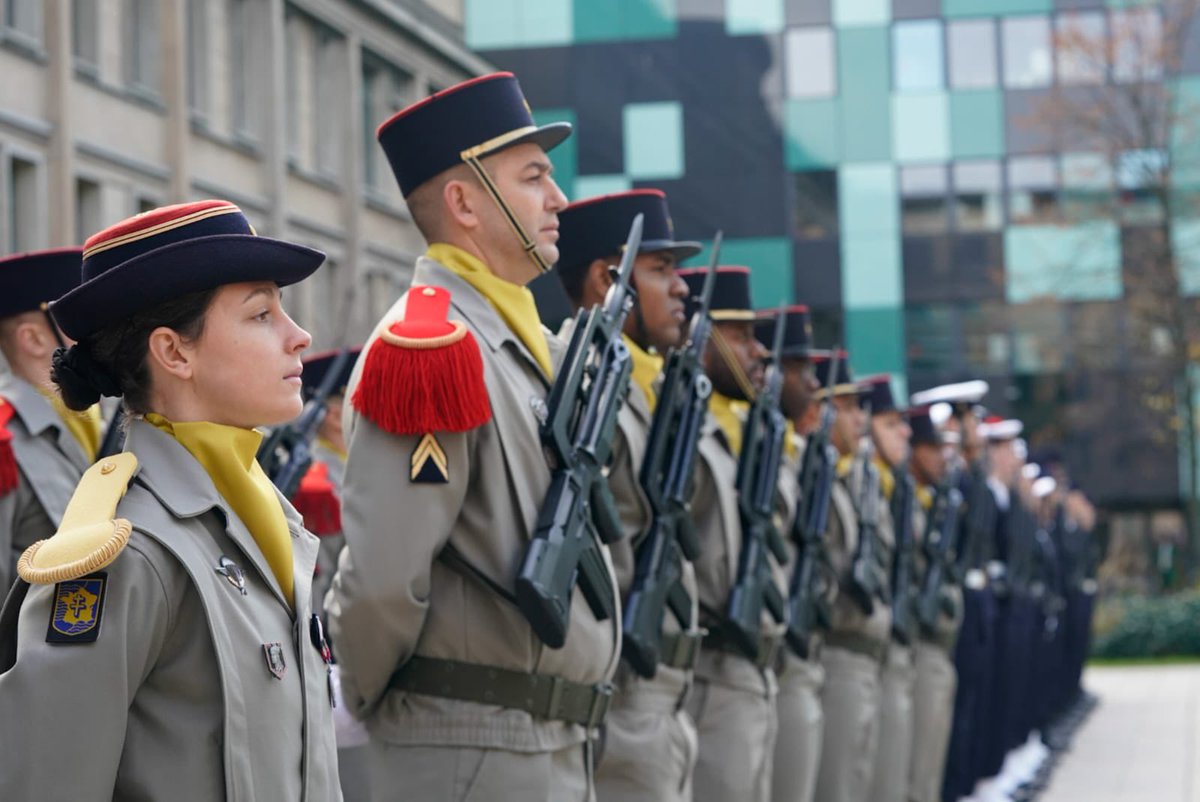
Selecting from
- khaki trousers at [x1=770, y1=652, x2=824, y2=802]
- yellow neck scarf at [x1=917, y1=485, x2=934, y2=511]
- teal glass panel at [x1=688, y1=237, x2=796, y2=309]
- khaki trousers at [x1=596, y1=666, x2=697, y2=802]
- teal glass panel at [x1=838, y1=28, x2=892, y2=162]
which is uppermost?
teal glass panel at [x1=838, y1=28, x2=892, y2=162]

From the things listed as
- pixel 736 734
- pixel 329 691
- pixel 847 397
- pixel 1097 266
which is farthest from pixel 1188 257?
pixel 329 691

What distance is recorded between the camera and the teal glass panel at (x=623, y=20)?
109ft

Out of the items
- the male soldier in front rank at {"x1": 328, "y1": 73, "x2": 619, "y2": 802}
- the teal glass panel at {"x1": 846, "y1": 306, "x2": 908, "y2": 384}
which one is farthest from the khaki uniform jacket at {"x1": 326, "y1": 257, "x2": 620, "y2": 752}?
the teal glass panel at {"x1": 846, "y1": 306, "x2": 908, "y2": 384}

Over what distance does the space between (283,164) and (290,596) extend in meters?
23.1

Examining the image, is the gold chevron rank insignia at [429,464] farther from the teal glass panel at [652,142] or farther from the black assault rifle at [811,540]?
the teal glass panel at [652,142]

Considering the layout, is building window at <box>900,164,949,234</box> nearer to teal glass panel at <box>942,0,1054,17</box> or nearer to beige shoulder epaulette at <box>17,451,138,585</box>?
teal glass panel at <box>942,0,1054,17</box>

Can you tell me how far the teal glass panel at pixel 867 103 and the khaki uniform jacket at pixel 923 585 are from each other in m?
25.0

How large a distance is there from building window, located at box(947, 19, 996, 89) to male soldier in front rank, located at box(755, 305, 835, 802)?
28163 mm

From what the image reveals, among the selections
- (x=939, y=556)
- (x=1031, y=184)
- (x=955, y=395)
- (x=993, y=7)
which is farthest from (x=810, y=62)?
(x=939, y=556)

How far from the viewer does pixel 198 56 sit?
80.2ft

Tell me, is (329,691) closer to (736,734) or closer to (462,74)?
(736,734)

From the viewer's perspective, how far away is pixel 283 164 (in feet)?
84.7

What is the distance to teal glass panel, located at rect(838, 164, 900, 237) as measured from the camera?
3556 centimetres

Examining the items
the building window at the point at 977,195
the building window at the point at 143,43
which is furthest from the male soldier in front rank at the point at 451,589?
the building window at the point at 977,195
